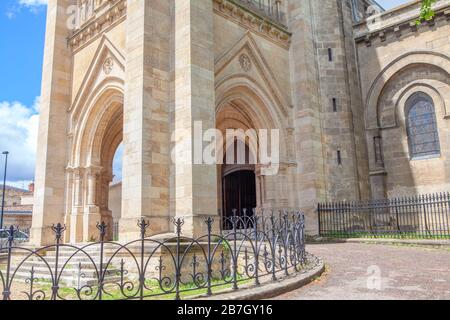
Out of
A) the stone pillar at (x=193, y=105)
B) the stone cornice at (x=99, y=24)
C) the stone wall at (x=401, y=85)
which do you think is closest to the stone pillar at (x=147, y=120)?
the stone pillar at (x=193, y=105)

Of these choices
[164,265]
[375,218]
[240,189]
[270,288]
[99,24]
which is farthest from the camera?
[240,189]

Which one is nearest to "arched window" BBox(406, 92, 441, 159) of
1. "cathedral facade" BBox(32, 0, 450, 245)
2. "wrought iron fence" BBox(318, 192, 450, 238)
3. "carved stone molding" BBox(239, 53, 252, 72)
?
"cathedral facade" BBox(32, 0, 450, 245)

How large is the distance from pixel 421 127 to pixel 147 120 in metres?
11.5

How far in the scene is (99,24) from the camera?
14.0m

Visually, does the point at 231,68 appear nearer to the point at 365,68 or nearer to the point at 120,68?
the point at 120,68

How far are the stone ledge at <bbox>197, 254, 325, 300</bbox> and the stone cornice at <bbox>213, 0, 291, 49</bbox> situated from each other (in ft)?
31.2

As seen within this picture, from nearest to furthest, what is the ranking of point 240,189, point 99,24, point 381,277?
point 381,277 < point 99,24 < point 240,189

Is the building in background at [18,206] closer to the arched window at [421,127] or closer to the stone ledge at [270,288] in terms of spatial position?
Result: the arched window at [421,127]

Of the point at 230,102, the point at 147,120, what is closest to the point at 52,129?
the point at 147,120

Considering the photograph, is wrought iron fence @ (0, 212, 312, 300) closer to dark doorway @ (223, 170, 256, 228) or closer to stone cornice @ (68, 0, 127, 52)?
stone cornice @ (68, 0, 127, 52)

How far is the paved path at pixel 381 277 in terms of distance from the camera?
17.0 ft

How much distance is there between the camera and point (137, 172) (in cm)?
1016

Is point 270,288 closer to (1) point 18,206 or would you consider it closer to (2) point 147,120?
(2) point 147,120

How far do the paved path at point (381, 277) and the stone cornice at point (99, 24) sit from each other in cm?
1001
